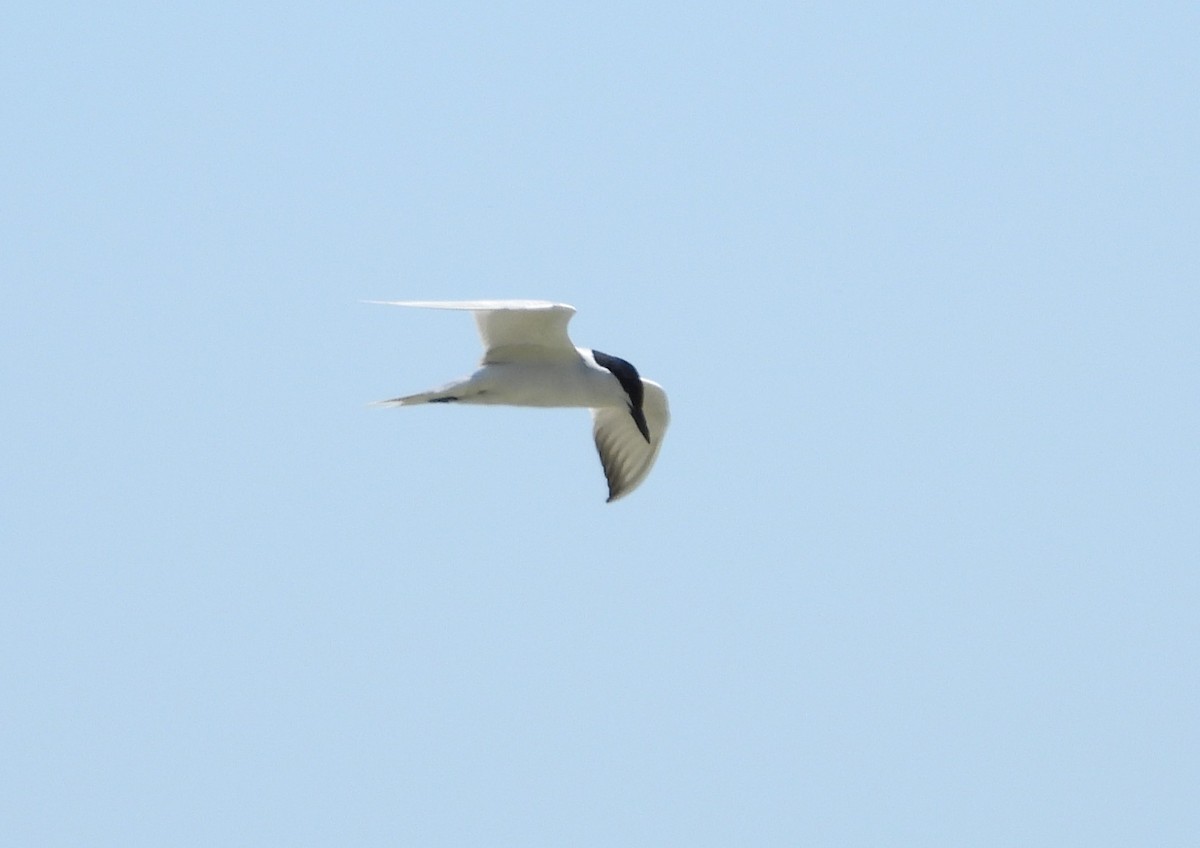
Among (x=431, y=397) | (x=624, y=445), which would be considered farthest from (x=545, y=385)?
(x=624, y=445)

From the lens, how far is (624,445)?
53.0 ft

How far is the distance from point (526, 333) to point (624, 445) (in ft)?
8.74

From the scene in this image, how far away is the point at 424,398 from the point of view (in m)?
13.1

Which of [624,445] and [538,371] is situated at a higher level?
[538,371]

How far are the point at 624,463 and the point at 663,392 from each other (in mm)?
759

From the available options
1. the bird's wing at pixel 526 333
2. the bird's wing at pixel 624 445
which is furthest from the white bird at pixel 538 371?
the bird's wing at pixel 624 445

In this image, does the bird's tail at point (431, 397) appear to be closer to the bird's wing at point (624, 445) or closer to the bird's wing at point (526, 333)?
the bird's wing at point (526, 333)

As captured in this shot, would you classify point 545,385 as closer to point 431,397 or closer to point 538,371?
point 538,371

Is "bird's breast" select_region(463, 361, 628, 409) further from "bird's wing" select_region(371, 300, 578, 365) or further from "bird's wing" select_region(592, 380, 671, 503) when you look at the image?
"bird's wing" select_region(592, 380, 671, 503)

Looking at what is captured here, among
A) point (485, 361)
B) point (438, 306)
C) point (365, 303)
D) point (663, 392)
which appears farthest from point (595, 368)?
point (365, 303)

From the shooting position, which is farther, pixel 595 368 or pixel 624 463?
pixel 624 463

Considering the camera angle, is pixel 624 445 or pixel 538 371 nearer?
pixel 538 371

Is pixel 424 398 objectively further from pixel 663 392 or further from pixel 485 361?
pixel 663 392

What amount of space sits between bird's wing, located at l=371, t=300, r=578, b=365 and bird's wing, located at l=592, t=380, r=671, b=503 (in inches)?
82.8
